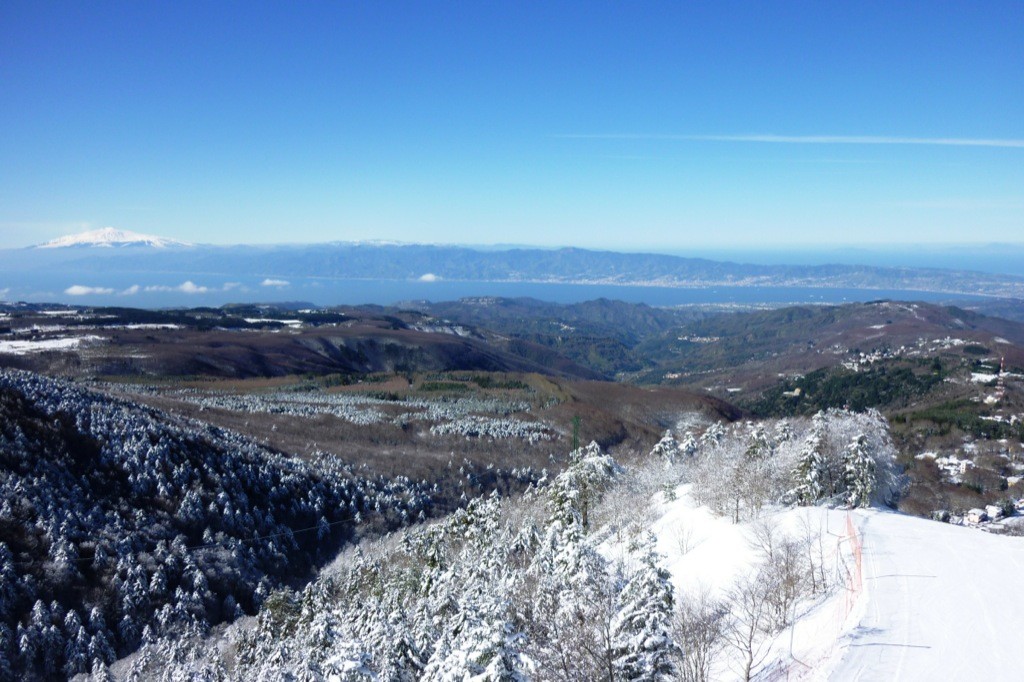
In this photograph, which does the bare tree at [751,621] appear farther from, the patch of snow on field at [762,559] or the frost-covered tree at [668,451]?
the frost-covered tree at [668,451]

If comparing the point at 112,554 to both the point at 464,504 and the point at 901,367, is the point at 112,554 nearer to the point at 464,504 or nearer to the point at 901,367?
the point at 464,504

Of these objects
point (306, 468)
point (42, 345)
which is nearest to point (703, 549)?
point (306, 468)

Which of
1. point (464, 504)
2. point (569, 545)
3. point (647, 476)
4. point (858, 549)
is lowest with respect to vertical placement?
point (464, 504)

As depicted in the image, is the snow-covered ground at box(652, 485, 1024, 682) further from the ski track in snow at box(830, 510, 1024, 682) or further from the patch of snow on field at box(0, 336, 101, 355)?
the patch of snow on field at box(0, 336, 101, 355)

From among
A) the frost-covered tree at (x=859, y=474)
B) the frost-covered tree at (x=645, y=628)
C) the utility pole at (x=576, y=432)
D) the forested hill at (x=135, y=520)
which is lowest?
the utility pole at (x=576, y=432)

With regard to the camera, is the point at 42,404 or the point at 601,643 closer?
the point at 601,643

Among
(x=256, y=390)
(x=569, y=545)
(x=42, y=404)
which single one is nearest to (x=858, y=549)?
(x=569, y=545)

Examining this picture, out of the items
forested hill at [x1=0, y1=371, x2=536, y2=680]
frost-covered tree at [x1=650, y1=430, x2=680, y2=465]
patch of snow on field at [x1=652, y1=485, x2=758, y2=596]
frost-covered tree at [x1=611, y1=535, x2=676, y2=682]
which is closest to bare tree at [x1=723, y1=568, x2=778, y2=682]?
patch of snow on field at [x1=652, y1=485, x2=758, y2=596]

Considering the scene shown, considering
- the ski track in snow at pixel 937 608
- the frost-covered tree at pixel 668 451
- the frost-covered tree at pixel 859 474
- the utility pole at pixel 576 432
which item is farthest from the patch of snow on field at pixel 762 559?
the utility pole at pixel 576 432
